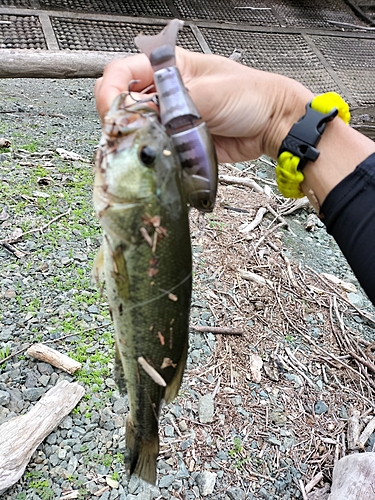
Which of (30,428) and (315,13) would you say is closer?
(30,428)

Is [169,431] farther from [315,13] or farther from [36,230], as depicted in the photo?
[315,13]

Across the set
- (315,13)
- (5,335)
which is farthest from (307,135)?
(315,13)

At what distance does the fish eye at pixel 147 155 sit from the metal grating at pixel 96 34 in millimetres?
6353

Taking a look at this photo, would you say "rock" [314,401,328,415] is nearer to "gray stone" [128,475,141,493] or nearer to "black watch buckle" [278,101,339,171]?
"gray stone" [128,475,141,493]

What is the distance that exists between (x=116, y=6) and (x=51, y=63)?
103 inches

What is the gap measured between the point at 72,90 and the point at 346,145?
21.6ft

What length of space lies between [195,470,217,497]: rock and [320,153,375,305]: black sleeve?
187cm

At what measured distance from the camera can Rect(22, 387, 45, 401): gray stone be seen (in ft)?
10.5

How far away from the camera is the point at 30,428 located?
→ 9.44 feet

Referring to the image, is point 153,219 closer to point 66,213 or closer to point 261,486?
point 261,486

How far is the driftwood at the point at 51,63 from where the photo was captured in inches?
237

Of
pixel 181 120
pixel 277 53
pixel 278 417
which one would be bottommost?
pixel 278 417

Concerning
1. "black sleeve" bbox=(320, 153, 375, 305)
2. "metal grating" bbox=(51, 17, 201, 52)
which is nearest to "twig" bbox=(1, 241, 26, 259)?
"black sleeve" bbox=(320, 153, 375, 305)

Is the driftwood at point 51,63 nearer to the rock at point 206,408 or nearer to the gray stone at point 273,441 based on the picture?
the rock at point 206,408
